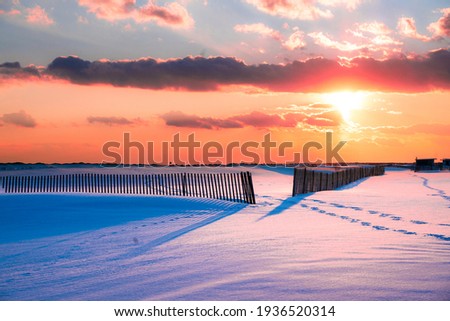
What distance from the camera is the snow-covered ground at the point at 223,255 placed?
5.74 metres

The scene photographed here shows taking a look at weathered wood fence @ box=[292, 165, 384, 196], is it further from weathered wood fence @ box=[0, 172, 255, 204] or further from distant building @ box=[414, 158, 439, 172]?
distant building @ box=[414, 158, 439, 172]

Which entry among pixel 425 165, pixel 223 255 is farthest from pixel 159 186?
pixel 425 165

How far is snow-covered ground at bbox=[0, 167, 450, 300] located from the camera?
18.8 feet

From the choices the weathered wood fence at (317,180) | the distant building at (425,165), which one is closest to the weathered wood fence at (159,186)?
the weathered wood fence at (317,180)

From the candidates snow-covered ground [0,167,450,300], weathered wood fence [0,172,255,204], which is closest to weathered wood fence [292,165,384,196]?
weathered wood fence [0,172,255,204]

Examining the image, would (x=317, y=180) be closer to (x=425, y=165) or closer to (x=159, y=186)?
(x=159, y=186)

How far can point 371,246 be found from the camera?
28.8ft

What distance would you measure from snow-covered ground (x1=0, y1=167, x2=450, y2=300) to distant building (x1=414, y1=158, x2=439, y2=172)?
6129 centimetres

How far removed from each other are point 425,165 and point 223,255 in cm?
7268
